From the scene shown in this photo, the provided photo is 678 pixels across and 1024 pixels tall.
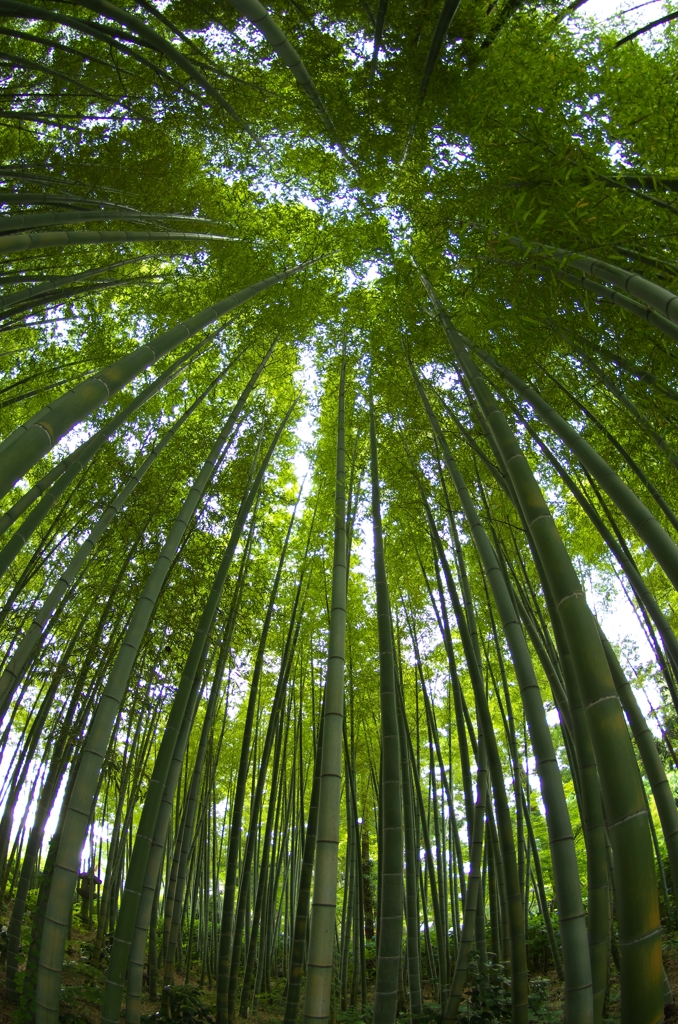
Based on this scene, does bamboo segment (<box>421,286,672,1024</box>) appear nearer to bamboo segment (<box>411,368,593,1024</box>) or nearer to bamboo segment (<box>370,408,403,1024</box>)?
bamboo segment (<box>411,368,593,1024</box>)

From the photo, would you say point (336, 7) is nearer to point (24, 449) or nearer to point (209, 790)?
point (24, 449)

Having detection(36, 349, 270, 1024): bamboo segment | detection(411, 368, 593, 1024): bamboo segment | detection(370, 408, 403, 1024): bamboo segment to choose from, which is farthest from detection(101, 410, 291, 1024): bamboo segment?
detection(411, 368, 593, 1024): bamboo segment

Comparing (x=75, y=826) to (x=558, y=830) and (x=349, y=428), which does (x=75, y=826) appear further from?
(x=349, y=428)

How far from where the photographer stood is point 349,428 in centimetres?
486

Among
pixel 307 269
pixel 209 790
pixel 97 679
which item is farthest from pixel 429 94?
pixel 209 790

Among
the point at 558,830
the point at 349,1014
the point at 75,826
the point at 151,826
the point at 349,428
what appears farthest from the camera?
the point at 349,428

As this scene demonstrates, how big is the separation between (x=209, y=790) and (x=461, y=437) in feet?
14.8

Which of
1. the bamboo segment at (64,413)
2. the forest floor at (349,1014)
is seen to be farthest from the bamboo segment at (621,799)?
the forest floor at (349,1014)

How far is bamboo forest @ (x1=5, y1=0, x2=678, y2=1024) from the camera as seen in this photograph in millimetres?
2055

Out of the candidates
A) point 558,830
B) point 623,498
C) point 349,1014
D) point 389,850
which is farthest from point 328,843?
point 349,1014

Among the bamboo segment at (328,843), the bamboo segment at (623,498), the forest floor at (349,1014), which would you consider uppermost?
the bamboo segment at (623,498)

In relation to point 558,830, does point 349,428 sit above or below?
above

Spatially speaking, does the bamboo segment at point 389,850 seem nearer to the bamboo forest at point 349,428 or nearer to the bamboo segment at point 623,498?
the bamboo forest at point 349,428

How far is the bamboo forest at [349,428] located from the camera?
6.74 feet
